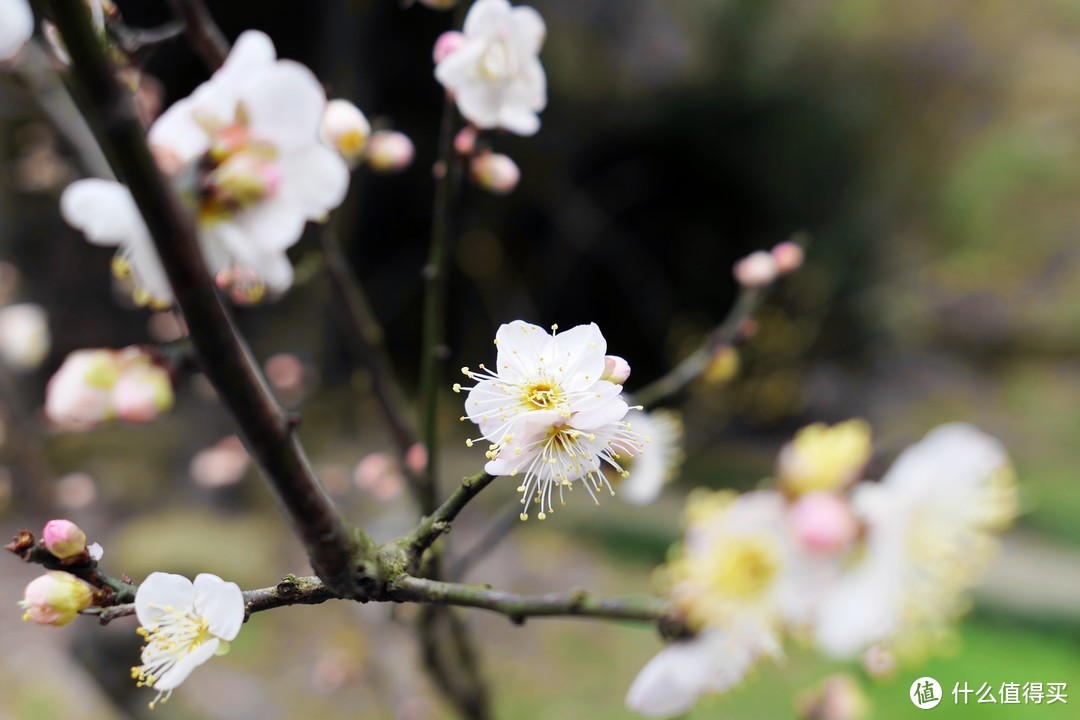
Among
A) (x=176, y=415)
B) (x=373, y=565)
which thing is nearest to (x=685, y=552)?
(x=373, y=565)

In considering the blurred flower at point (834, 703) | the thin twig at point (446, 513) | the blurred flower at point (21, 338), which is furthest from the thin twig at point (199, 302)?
the blurred flower at point (21, 338)

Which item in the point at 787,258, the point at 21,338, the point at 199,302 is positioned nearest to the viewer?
the point at 199,302

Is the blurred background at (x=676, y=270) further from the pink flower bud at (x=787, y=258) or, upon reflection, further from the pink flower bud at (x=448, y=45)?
the pink flower bud at (x=448, y=45)

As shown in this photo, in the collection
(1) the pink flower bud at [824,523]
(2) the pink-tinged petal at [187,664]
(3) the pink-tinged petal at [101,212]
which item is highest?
(3) the pink-tinged petal at [101,212]

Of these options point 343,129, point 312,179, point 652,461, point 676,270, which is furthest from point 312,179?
point 676,270

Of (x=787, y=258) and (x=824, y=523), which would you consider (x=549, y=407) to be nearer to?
(x=824, y=523)

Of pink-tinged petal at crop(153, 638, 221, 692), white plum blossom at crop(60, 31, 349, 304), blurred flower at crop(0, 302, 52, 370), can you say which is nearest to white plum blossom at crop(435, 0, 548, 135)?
white plum blossom at crop(60, 31, 349, 304)
